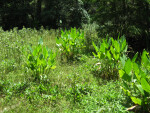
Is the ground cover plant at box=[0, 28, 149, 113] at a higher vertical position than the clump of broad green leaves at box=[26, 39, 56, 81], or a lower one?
lower

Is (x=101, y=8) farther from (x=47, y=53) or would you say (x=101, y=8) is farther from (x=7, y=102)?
(x=7, y=102)

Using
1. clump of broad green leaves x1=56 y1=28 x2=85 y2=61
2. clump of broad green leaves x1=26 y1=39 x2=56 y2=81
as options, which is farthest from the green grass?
clump of broad green leaves x1=56 y1=28 x2=85 y2=61

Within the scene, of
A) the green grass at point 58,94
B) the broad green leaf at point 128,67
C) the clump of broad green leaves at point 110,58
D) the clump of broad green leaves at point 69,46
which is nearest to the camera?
the broad green leaf at point 128,67

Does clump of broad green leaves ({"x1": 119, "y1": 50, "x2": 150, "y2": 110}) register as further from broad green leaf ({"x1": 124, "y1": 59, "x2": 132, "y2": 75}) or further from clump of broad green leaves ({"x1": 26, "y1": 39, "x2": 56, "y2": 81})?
clump of broad green leaves ({"x1": 26, "y1": 39, "x2": 56, "y2": 81})

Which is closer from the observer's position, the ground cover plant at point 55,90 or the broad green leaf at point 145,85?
the broad green leaf at point 145,85

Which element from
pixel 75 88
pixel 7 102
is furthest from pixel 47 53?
pixel 7 102

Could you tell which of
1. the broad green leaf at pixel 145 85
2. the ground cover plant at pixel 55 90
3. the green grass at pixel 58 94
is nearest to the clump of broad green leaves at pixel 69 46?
the ground cover plant at pixel 55 90

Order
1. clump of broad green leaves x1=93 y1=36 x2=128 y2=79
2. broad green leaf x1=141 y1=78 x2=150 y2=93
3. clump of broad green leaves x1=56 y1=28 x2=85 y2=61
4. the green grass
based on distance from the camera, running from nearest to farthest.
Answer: broad green leaf x1=141 y1=78 x2=150 y2=93 → the green grass → clump of broad green leaves x1=93 y1=36 x2=128 y2=79 → clump of broad green leaves x1=56 y1=28 x2=85 y2=61

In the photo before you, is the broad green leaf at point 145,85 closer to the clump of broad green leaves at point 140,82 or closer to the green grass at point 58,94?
the clump of broad green leaves at point 140,82

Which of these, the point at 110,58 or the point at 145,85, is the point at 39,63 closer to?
the point at 110,58

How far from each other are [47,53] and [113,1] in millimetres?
3636

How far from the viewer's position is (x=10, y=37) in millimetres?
6410

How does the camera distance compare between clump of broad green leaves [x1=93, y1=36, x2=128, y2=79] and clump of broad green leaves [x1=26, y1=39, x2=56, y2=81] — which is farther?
clump of broad green leaves [x1=93, y1=36, x2=128, y2=79]

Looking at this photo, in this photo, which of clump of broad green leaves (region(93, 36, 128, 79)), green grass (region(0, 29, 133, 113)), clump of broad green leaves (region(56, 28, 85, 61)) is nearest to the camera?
green grass (region(0, 29, 133, 113))
